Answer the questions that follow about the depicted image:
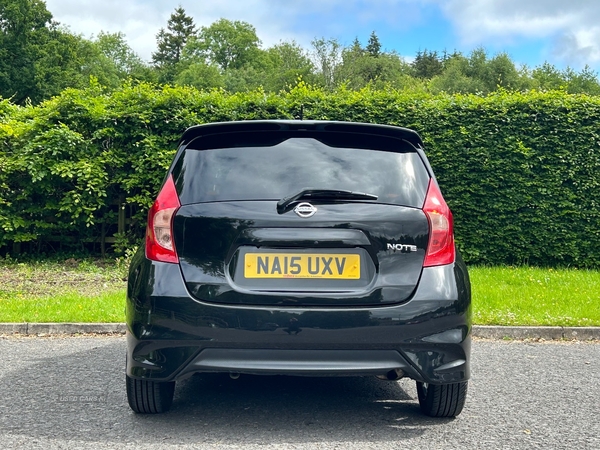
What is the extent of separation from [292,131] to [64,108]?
9010 millimetres

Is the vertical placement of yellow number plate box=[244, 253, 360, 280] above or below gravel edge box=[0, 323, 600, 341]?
above

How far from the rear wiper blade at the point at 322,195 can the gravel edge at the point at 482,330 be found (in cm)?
398

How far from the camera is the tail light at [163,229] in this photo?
362cm

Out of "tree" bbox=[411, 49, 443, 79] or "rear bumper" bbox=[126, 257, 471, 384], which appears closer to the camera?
"rear bumper" bbox=[126, 257, 471, 384]

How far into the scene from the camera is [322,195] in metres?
3.66

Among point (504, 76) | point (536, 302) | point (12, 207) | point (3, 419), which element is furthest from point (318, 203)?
point (504, 76)

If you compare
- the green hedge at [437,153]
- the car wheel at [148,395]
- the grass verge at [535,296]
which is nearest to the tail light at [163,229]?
the car wheel at [148,395]

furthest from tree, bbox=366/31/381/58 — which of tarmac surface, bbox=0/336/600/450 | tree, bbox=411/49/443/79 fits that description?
tarmac surface, bbox=0/336/600/450

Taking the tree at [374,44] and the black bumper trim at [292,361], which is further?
the tree at [374,44]

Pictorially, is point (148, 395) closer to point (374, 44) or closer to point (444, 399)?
point (444, 399)

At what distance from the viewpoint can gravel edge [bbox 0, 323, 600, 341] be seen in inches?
277

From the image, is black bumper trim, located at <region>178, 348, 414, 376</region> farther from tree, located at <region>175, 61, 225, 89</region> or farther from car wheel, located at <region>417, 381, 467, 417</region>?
tree, located at <region>175, 61, 225, 89</region>

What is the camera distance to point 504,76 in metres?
64.9

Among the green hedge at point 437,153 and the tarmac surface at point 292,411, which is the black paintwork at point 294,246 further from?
the green hedge at point 437,153
